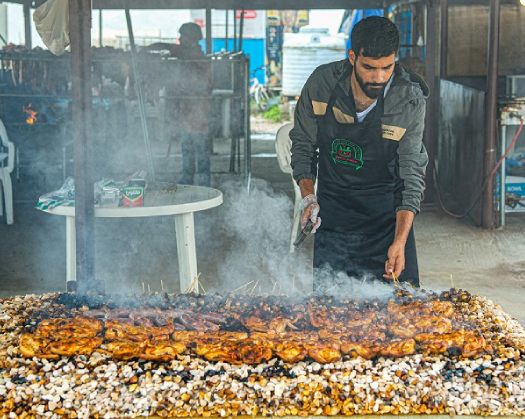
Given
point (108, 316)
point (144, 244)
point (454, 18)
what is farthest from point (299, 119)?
point (454, 18)

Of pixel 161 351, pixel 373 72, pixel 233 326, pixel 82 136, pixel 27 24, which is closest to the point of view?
pixel 161 351

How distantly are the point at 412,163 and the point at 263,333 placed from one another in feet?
3.52

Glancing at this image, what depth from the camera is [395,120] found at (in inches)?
132

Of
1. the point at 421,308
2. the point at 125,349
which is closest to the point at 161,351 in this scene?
the point at 125,349

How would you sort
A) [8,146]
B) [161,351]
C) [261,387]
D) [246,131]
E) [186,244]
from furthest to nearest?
[246,131], [8,146], [186,244], [161,351], [261,387]

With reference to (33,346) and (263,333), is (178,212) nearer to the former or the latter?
(263,333)

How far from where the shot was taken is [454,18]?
989 centimetres

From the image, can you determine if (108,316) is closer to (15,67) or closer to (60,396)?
(60,396)

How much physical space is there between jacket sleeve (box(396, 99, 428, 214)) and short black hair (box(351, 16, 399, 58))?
326mm

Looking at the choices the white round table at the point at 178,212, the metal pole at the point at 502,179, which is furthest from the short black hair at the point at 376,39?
the metal pole at the point at 502,179

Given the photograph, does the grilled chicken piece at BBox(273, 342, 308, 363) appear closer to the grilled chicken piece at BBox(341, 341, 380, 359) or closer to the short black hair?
the grilled chicken piece at BBox(341, 341, 380, 359)

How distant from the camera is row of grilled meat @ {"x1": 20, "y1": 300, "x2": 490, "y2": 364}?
104 inches

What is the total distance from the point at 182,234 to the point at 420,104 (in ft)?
6.00

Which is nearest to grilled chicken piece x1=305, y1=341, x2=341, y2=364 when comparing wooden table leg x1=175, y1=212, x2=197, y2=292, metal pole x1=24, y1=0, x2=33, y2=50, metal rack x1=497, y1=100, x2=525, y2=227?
wooden table leg x1=175, y1=212, x2=197, y2=292
